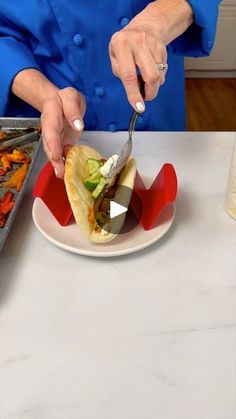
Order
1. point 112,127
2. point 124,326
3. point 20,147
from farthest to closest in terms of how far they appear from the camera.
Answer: point 112,127
point 20,147
point 124,326

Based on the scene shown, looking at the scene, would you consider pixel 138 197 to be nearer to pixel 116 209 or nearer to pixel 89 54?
pixel 116 209

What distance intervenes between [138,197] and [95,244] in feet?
0.37

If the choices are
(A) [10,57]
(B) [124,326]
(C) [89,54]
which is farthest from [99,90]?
(B) [124,326]

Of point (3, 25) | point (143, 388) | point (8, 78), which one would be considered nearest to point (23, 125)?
point (8, 78)

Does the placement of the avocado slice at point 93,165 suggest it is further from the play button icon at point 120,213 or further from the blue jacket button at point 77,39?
the blue jacket button at point 77,39

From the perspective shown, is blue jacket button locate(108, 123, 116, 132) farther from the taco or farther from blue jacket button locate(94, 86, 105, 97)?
the taco

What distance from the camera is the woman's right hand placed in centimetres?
63

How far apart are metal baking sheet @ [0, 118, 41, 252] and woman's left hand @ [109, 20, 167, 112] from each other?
0.23 m

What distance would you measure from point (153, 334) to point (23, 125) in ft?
1.70

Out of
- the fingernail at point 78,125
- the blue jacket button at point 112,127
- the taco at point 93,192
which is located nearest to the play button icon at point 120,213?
the taco at point 93,192

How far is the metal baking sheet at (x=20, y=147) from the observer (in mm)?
623

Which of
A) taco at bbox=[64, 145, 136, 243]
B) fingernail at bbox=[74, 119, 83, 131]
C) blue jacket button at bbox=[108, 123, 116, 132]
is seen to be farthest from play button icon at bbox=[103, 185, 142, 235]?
blue jacket button at bbox=[108, 123, 116, 132]

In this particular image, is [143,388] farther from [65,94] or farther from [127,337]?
[65,94]

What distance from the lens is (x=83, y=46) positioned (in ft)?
2.81
